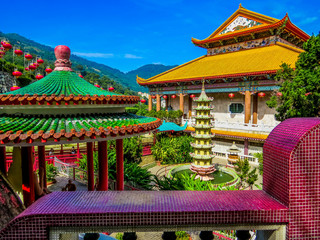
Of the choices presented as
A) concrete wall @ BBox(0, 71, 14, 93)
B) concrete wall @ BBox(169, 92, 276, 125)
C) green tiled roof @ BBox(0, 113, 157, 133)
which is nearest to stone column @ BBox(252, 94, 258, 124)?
concrete wall @ BBox(169, 92, 276, 125)

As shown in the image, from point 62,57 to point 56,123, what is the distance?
1.77m

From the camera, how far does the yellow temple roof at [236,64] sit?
16308 mm

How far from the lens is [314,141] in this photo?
1774 mm

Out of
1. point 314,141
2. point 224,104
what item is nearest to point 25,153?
point 314,141

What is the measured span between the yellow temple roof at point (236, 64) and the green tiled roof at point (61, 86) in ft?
44.8

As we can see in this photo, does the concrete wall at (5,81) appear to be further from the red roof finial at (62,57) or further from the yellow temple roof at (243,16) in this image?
the red roof finial at (62,57)

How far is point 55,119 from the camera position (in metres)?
3.69

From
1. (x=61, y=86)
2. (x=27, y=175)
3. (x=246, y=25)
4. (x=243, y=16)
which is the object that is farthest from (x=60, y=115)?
(x=243, y=16)

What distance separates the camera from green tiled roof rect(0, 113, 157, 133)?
3.29 m

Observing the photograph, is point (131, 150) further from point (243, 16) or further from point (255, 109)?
point (243, 16)

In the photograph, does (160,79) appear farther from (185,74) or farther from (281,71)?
(281,71)

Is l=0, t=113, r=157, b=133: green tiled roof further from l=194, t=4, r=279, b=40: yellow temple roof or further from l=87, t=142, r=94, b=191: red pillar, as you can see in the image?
l=194, t=4, r=279, b=40: yellow temple roof

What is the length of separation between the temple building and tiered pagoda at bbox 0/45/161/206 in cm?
1311

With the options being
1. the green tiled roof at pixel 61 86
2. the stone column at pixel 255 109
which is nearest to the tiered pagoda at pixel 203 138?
the green tiled roof at pixel 61 86
